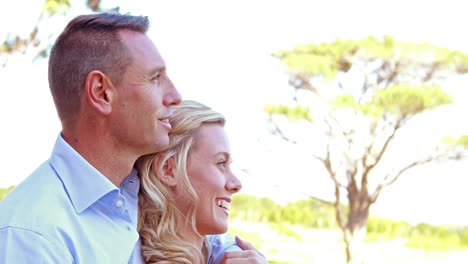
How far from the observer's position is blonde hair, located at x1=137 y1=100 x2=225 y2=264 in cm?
136

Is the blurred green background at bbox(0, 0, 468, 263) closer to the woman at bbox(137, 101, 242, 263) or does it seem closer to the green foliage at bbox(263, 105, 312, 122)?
the green foliage at bbox(263, 105, 312, 122)

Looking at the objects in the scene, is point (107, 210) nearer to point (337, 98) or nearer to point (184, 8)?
point (184, 8)

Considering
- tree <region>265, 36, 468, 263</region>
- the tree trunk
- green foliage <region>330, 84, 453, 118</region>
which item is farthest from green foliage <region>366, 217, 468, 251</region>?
green foliage <region>330, 84, 453, 118</region>

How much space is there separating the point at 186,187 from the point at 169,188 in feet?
0.11

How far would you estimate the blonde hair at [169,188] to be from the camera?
53.7 inches

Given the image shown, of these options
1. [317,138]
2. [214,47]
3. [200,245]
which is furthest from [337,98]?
[200,245]

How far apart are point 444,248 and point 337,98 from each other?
2.70 meters

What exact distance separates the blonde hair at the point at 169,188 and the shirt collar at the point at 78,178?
0.29 meters

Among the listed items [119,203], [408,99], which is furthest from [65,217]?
[408,99]

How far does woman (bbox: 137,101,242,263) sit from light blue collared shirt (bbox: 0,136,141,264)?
0.21m

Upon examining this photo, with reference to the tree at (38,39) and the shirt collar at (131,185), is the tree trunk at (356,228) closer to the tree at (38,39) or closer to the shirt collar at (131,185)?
the tree at (38,39)

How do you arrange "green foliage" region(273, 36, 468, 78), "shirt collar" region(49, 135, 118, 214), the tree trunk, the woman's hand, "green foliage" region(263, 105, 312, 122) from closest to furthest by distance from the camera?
"shirt collar" region(49, 135, 118, 214) → the woman's hand → the tree trunk → "green foliage" region(263, 105, 312, 122) → "green foliage" region(273, 36, 468, 78)

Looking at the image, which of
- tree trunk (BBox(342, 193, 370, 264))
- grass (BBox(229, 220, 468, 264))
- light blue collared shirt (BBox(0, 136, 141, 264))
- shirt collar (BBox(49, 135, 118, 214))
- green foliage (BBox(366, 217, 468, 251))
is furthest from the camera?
tree trunk (BBox(342, 193, 370, 264))

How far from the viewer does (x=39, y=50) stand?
6.57 meters
